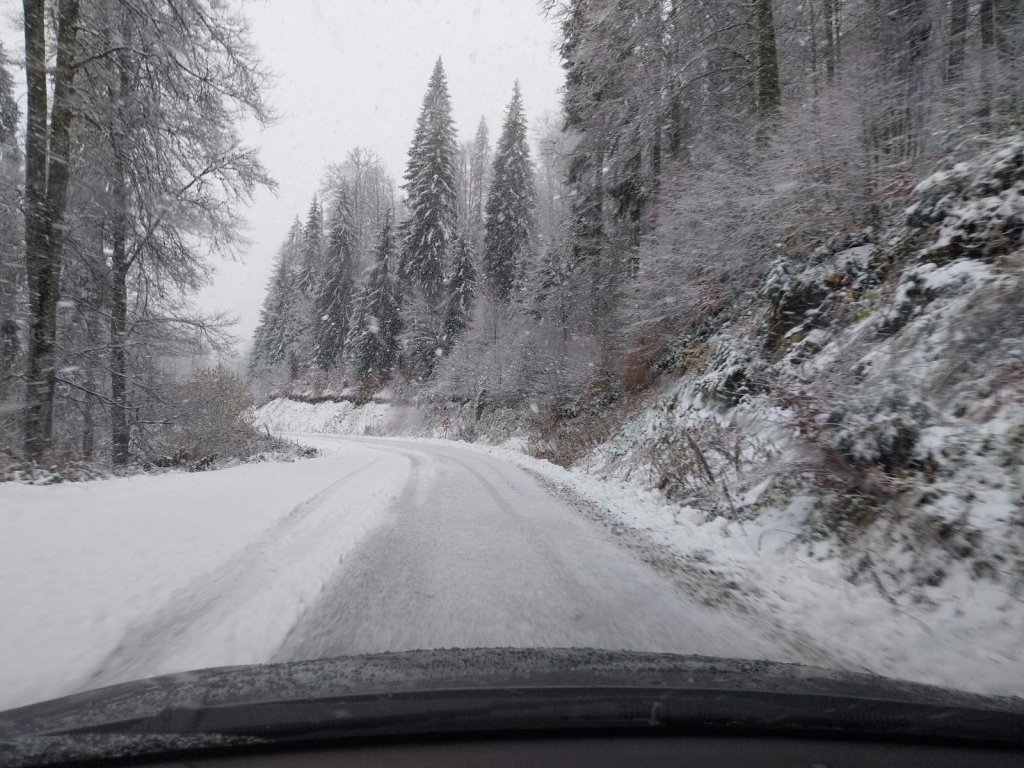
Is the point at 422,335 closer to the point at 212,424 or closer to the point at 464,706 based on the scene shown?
the point at 212,424

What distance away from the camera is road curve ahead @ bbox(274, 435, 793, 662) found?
331 cm

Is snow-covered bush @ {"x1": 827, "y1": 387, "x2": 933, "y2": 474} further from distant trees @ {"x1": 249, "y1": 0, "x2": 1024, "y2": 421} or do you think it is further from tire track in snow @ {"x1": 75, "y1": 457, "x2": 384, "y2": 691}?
tire track in snow @ {"x1": 75, "y1": 457, "x2": 384, "y2": 691}

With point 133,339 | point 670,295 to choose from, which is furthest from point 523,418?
point 133,339

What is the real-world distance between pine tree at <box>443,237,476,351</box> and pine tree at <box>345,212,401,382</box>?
4.48 m

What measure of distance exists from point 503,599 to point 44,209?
885cm

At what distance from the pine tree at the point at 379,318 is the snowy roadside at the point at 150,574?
28.9 meters

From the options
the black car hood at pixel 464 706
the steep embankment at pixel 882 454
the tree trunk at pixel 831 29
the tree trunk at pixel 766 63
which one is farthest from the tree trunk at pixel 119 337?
the tree trunk at pixel 831 29

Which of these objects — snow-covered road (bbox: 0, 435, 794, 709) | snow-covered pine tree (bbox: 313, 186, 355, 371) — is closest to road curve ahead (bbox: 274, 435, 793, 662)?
snow-covered road (bbox: 0, 435, 794, 709)

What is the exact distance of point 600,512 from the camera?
777cm

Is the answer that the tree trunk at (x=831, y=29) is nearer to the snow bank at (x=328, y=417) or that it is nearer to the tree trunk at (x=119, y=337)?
the tree trunk at (x=119, y=337)

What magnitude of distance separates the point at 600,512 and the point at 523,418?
15782 millimetres

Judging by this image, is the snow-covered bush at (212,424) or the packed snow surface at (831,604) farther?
the snow-covered bush at (212,424)

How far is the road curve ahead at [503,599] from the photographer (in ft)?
10.8

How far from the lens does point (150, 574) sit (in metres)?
4.27
